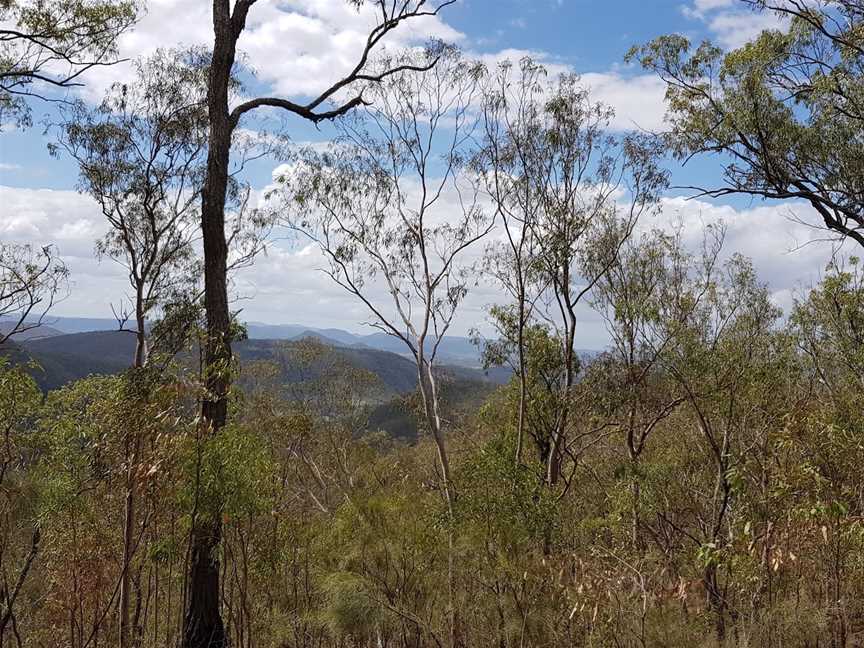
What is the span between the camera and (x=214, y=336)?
6469mm

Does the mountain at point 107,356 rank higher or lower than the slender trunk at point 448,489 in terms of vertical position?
lower

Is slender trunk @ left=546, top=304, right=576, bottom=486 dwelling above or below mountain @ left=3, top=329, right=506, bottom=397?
above

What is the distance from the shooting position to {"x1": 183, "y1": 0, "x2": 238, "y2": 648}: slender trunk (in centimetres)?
630

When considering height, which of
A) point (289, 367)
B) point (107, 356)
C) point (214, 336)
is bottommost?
point (107, 356)

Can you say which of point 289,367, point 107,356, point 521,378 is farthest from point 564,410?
point 107,356

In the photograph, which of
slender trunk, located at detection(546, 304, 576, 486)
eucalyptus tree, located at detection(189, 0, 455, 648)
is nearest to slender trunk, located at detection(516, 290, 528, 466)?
slender trunk, located at detection(546, 304, 576, 486)

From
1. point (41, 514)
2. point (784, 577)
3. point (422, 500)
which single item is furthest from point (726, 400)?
point (41, 514)

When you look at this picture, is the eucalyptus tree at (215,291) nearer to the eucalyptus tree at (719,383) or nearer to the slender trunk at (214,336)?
the slender trunk at (214,336)

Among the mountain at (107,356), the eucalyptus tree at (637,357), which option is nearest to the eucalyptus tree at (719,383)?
the eucalyptus tree at (637,357)

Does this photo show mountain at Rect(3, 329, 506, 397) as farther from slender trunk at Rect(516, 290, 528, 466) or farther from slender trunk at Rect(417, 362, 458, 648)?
slender trunk at Rect(417, 362, 458, 648)

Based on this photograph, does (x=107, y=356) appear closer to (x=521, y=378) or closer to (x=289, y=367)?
(x=289, y=367)

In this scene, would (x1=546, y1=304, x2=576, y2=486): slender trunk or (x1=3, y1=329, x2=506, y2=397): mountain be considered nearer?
(x1=546, y1=304, x2=576, y2=486): slender trunk

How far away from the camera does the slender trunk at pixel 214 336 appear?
630 cm

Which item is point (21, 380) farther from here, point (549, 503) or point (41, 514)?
point (549, 503)
